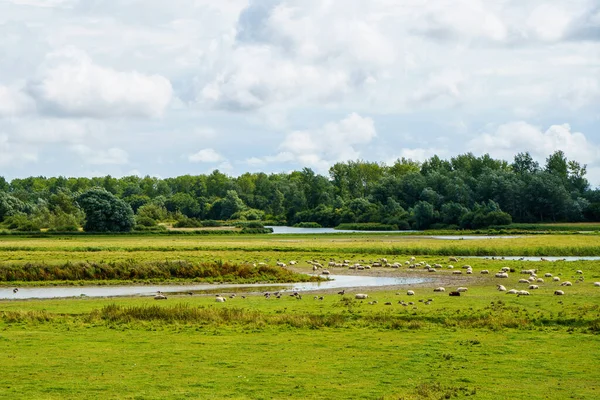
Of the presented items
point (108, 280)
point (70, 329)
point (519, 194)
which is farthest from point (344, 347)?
point (519, 194)

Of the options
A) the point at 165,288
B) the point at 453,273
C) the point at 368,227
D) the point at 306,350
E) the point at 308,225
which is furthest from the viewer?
the point at 308,225

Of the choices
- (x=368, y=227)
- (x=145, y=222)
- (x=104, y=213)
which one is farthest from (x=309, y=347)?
(x=368, y=227)

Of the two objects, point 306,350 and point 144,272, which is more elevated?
point 144,272

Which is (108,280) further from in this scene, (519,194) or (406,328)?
(519,194)

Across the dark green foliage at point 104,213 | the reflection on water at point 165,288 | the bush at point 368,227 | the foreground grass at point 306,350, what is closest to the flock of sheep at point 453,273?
the foreground grass at point 306,350

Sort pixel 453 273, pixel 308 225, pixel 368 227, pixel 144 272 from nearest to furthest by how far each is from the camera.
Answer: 1. pixel 144 272
2. pixel 453 273
3. pixel 368 227
4. pixel 308 225

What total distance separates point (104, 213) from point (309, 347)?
107m

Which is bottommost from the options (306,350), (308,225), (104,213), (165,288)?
(165,288)

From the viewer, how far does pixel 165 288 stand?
148ft

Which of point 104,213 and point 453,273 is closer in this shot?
point 453,273

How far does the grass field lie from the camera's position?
18047mm

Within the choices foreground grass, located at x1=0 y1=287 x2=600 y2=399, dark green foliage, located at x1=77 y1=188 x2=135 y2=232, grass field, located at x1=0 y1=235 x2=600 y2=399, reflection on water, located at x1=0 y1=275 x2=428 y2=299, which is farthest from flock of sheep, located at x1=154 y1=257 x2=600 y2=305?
dark green foliage, located at x1=77 y1=188 x2=135 y2=232

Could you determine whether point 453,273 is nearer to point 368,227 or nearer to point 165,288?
point 165,288

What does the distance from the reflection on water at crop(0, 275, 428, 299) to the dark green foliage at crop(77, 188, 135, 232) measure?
8074 centimetres
